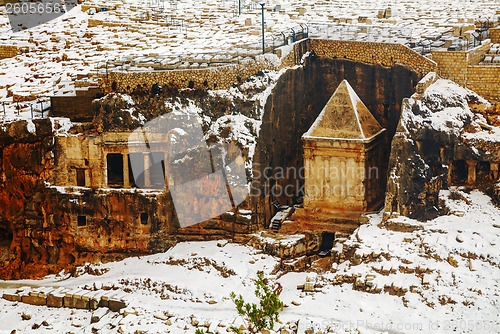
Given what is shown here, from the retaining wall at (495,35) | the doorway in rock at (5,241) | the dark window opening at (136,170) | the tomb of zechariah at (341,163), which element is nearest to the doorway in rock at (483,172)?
the tomb of zechariah at (341,163)

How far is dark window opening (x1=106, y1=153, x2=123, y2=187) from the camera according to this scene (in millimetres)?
25697

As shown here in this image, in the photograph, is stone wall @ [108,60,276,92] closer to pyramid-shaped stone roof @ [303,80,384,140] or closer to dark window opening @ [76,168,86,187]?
pyramid-shaped stone roof @ [303,80,384,140]

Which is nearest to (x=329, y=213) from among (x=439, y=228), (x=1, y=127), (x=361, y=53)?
(x=439, y=228)

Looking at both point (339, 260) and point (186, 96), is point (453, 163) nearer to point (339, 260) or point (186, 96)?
point (339, 260)

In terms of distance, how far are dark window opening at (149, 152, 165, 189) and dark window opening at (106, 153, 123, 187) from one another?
44.6 inches

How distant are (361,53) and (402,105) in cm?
381

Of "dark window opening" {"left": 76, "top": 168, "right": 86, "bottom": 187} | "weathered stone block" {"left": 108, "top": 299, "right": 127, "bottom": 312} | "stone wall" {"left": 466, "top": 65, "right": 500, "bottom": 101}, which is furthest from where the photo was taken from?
"dark window opening" {"left": 76, "top": 168, "right": 86, "bottom": 187}

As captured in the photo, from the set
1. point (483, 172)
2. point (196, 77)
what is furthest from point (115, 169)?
point (483, 172)

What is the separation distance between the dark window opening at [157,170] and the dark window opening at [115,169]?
1132 millimetres

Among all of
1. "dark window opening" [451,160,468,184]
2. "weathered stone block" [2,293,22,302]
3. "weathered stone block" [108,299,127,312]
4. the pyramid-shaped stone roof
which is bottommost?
"weathered stone block" [2,293,22,302]

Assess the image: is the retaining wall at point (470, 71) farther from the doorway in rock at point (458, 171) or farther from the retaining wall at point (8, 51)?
the retaining wall at point (8, 51)

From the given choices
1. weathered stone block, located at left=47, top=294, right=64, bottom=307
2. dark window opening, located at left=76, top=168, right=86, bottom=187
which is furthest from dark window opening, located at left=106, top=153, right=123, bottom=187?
weathered stone block, located at left=47, top=294, right=64, bottom=307

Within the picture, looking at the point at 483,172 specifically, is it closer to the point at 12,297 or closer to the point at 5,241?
the point at 12,297

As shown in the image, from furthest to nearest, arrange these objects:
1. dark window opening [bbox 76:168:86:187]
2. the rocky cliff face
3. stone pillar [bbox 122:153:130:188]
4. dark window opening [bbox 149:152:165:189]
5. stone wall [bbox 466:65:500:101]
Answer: dark window opening [bbox 76:168:86:187] → dark window opening [bbox 149:152:165:189] → stone pillar [bbox 122:153:130:188] → stone wall [bbox 466:65:500:101] → the rocky cliff face
